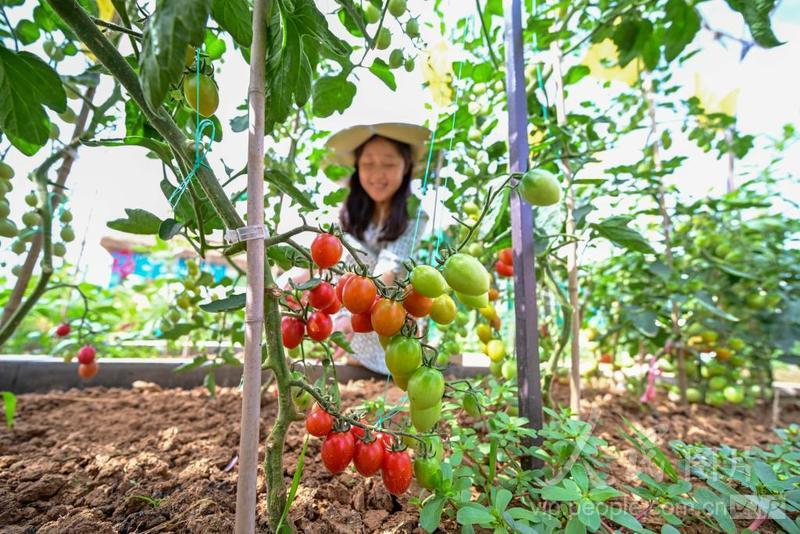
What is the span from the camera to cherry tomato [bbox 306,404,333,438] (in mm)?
608

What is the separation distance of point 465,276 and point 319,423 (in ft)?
1.01

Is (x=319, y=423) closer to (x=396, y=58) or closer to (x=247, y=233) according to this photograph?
(x=247, y=233)

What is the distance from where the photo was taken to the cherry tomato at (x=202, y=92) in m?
0.57

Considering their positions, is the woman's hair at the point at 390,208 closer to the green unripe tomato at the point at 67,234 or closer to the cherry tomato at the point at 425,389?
the green unripe tomato at the point at 67,234

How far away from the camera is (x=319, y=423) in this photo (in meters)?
0.61

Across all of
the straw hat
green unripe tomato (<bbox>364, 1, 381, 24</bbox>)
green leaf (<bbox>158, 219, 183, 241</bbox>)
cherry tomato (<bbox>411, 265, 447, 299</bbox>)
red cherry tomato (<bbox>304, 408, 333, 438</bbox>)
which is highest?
the straw hat

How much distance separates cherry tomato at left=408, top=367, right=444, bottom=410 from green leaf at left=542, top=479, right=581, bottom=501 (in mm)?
209

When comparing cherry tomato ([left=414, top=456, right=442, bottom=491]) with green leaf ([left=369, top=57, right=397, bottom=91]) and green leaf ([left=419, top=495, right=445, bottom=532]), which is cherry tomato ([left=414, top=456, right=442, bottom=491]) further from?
green leaf ([left=369, top=57, right=397, bottom=91])

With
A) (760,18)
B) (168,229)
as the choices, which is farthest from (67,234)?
(760,18)

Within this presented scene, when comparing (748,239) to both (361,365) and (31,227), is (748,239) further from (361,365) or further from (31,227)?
(31,227)

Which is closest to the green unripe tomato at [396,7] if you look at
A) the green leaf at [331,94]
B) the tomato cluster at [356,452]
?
the green leaf at [331,94]

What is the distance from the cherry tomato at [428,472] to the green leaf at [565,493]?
0.15 metres

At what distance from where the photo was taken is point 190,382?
68.0 inches

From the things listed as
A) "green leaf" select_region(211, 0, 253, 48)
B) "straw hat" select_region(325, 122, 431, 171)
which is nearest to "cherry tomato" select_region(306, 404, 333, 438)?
"green leaf" select_region(211, 0, 253, 48)
